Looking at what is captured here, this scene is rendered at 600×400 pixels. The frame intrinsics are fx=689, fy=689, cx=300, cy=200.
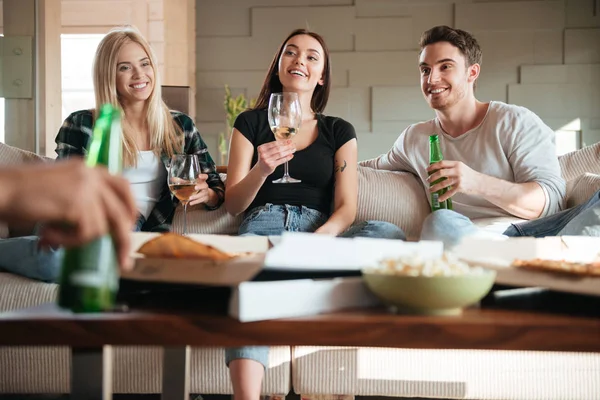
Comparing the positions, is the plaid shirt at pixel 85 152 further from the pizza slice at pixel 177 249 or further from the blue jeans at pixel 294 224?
the pizza slice at pixel 177 249

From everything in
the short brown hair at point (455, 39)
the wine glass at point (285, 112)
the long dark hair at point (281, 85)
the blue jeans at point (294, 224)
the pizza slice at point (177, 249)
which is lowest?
the blue jeans at point (294, 224)

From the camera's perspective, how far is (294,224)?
220 cm

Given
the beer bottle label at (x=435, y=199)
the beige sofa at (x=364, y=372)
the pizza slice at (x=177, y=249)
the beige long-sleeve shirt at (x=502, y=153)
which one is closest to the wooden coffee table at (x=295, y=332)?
the pizza slice at (x=177, y=249)

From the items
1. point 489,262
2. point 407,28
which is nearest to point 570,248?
point 489,262

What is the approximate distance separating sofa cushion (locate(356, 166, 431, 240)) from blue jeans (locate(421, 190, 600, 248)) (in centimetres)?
33

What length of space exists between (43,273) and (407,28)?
440 cm

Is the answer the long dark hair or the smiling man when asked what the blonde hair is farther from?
the smiling man

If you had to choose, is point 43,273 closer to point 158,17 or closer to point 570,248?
point 570,248

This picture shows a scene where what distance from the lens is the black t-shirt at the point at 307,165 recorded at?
7.57ft

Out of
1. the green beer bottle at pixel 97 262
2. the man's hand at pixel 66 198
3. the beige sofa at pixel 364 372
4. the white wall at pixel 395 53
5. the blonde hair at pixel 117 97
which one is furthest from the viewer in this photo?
the white wall at pixel 395 53

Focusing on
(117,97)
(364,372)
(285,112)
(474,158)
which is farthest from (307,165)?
(364,372)

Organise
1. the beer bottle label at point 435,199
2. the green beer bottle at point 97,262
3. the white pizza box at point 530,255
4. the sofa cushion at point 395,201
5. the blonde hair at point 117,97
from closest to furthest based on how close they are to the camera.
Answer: the green beer bottle at point 97,262 → the white pizza box at point 530,255 → the beer bottle label at point 435,199 → the blonde hair at point 117,97 → the sofa cushion at point 395,201

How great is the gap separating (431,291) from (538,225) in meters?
1.50

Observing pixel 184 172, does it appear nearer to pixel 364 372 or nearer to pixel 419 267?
pixel 364 372
